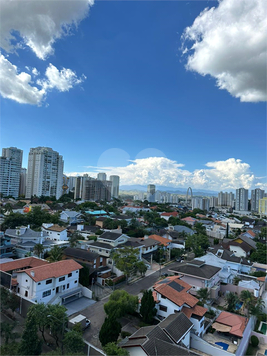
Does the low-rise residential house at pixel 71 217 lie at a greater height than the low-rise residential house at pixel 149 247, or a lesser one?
greater

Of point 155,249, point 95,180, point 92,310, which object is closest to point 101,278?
point 92,310

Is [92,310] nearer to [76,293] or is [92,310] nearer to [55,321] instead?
[76,293]

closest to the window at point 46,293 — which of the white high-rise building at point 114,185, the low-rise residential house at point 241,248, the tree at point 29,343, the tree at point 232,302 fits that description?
the tree at point 29,343

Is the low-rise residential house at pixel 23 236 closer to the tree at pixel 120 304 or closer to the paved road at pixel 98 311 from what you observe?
the paved road at pixel 98 311

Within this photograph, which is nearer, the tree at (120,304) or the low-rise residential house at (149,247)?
the tree at (120,304)

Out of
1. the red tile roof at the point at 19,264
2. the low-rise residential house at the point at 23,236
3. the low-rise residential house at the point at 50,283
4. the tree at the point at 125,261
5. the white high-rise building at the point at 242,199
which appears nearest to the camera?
the low-rise residential house at the point at 50,283

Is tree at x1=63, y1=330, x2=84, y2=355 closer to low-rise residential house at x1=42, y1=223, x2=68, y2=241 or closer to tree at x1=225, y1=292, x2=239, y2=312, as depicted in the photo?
tree at x1=225, y1=292, x2=239, y2=312

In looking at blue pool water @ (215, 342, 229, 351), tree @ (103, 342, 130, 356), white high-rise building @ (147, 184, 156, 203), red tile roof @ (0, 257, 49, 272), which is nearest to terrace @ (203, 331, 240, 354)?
blue pool water @ (215, 342, 229, 351)
